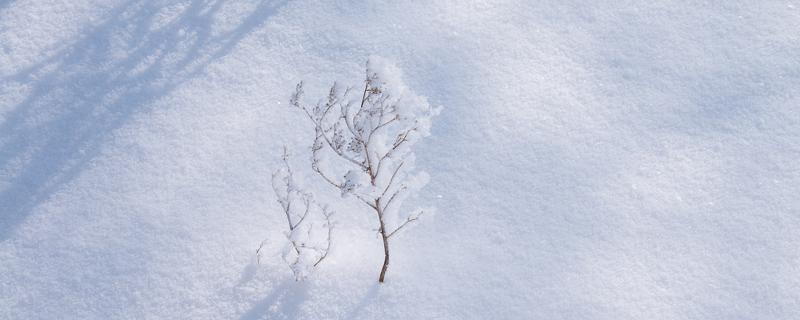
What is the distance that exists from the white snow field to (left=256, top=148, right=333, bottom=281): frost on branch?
124 millimetres

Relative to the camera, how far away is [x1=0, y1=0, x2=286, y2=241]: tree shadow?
19.5 ft

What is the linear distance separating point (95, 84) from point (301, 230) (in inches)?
119

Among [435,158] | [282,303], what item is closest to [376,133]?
[282,303]

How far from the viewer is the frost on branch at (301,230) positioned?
4953mm

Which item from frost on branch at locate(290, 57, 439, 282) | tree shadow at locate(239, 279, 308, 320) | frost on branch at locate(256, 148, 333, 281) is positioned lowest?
tree shadow at locate(239, 279, 308, 320)

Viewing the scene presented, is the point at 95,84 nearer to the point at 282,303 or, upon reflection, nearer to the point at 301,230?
the point at 301,230

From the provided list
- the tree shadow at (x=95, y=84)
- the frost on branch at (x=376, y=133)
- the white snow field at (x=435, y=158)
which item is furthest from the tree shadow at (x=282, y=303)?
the tree shadow at (x=95, y=84)

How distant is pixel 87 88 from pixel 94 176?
3.91ft

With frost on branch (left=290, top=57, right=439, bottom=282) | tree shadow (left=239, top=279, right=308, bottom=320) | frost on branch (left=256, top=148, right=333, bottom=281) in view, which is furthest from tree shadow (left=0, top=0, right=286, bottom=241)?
frost on branch (left=290, top=57, right=439, bottom=282)

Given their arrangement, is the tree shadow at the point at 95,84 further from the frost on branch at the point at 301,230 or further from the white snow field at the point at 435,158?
the frost on branch at the point at 301,230

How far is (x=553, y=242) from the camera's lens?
5.49m

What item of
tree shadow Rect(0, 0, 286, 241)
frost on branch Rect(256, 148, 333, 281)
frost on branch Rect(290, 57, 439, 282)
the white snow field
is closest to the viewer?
frost on branch Rect(290, 57, 439, 282)

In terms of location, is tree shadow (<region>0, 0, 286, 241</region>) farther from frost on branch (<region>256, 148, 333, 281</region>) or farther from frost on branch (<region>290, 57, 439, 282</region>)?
frost on branch (<region>290, 57, 439, 282</region>)

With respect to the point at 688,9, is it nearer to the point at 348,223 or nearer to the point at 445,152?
the point at 445,152
